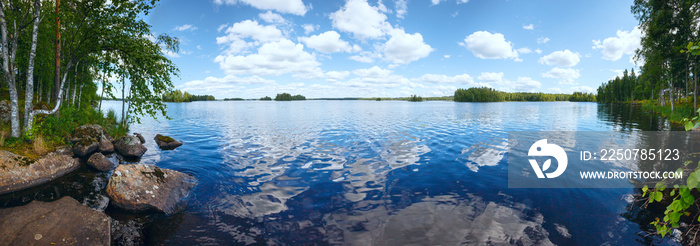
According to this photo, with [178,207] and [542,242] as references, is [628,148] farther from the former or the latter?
[178,207]

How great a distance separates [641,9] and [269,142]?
52.1 m

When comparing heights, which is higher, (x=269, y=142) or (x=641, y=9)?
(x=641, y=9)

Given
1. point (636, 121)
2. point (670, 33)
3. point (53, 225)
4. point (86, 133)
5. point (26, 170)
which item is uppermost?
point (670, 33)

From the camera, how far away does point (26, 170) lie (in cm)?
1189

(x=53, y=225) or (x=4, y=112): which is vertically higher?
(x=4, y=112)

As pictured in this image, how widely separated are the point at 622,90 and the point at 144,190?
19357 centimetres

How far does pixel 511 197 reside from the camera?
35.2 ft

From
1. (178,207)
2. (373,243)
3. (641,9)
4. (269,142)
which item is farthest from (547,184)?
(641,9)

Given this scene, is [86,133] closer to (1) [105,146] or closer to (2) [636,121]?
(1) [105,146]

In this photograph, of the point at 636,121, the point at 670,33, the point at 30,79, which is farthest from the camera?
the point at 636,121

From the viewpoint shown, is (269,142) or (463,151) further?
(269,142)

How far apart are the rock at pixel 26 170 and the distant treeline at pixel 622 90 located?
177048 mm

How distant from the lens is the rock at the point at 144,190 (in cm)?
931

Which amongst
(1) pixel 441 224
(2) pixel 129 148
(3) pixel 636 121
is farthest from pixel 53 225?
(3) pixel 636 121
